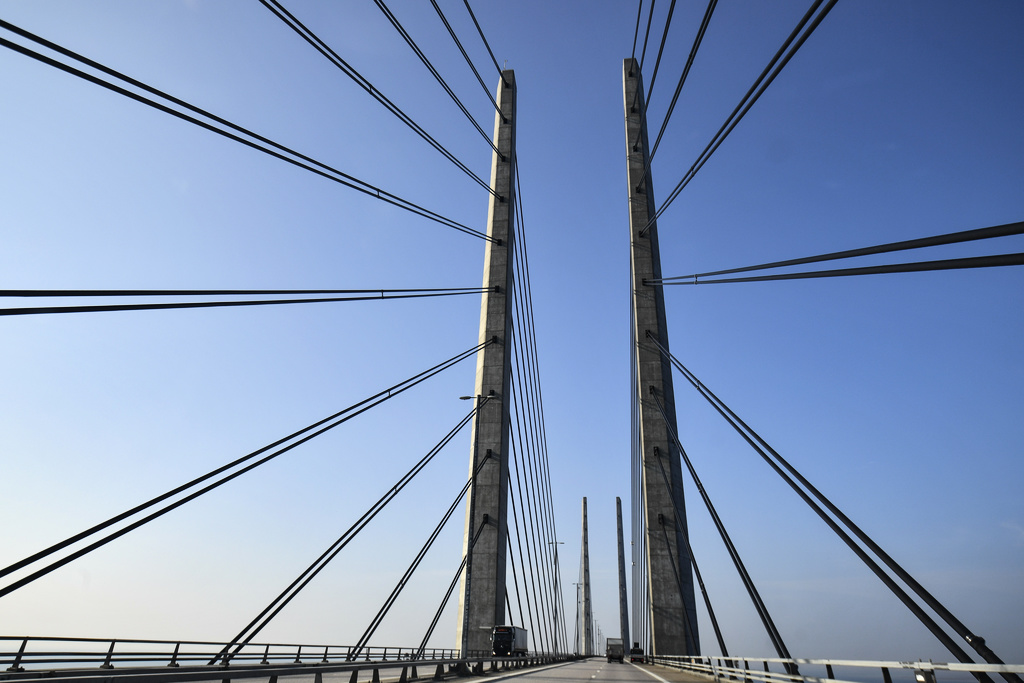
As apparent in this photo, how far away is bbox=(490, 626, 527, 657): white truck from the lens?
2580 cm

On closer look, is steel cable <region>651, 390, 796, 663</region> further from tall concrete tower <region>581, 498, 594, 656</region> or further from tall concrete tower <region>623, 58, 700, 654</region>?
tall concrete tower <region>581, 498, 594, 656</region>

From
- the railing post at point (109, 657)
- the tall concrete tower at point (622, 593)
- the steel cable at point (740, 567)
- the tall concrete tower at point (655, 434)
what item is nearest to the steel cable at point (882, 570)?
the steel cable at point (740, 567)

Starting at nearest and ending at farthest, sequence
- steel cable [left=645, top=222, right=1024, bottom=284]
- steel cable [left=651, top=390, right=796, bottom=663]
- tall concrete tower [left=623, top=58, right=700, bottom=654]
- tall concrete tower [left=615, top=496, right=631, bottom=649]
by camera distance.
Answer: steel cable [left=645, top=222, right=1024, bottom=284]
steel cable [left=651, top=390, right=796, bottom=663]
tall concrete tower [left=623, top=58, right=700, bottom=654]
tall concrete tower [left=615, top=496, right=631, bottom=649]

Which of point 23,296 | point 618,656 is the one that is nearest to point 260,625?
point 23,296

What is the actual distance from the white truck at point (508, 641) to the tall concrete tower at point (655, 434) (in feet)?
19.9

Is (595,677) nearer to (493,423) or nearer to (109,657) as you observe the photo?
(493,423)

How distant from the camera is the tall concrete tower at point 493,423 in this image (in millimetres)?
22516

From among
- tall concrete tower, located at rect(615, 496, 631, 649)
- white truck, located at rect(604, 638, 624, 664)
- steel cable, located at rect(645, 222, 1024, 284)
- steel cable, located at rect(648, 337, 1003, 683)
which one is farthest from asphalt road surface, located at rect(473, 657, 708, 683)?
tall concrete tower, located at rect(615, 496, 631, 649)

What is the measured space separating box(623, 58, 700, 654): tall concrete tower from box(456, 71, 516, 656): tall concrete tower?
5.21 meters

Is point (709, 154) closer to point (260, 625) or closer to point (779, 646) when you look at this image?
point (779, 646)

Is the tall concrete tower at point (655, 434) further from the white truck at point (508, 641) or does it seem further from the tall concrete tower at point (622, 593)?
the tall concrete tower at point (622, 593)

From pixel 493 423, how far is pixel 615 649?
44.9m

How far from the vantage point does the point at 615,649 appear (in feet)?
199

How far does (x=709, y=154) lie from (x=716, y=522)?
1031 centimetres
